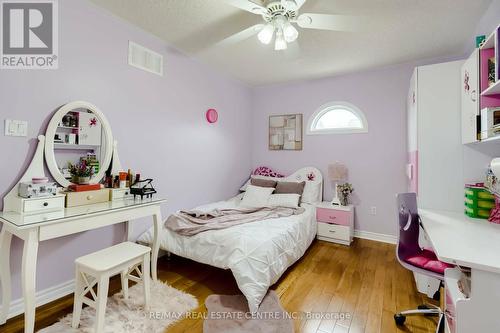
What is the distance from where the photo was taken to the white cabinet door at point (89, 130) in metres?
2.09

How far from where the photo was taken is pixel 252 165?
4.52m

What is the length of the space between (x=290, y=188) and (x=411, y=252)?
6.31 ft

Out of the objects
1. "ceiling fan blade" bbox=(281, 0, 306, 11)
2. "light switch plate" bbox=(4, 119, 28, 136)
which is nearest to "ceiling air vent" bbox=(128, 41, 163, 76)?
"light switch plate" bbox=(4, 119, 28, 136)

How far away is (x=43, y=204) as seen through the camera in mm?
1686

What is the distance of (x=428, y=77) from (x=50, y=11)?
10.8 ft

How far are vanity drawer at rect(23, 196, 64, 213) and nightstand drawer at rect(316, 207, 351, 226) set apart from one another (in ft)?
9.82

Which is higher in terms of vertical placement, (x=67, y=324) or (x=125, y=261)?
(x=125, y=261)

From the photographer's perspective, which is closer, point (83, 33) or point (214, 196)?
point (83, 33)

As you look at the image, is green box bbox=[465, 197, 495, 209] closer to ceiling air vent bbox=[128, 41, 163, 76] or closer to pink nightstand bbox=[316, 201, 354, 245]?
pink nightstand bbox=[316, 201, 354, 245]

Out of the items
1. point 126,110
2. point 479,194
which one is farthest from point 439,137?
point 126,110

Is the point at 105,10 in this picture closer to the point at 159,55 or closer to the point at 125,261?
the point at 159,55

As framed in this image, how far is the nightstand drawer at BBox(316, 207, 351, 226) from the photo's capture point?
3266mm

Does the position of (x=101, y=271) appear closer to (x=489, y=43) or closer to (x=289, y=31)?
(x=289, y=31)

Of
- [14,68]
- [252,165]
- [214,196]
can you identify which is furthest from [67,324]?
[252,165]
